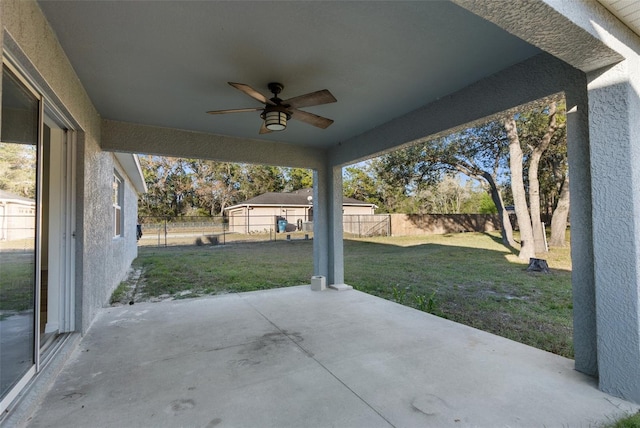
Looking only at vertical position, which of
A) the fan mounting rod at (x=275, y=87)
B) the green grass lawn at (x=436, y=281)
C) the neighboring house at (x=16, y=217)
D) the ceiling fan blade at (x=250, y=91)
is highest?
the fan mounting rod at (x=275, y=87)

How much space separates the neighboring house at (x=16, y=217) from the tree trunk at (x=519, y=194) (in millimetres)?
12122

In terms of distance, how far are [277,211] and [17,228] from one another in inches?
854

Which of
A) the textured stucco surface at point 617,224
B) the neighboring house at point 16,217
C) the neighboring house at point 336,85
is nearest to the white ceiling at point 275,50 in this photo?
the neighboring house at point 336,85

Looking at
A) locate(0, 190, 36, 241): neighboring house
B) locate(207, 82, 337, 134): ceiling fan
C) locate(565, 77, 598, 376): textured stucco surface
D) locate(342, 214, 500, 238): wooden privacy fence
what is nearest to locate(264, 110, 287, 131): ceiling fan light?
locate(207, 82, 337, 134): ceiling fan

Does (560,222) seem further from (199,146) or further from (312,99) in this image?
(199,146)

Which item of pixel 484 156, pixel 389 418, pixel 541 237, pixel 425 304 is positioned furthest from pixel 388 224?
pixel 389 418

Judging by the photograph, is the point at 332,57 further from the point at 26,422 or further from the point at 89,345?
the point at 89,345

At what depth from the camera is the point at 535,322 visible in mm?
4496

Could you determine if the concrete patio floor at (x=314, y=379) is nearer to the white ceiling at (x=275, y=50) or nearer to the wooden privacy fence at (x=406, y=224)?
the white ceiling at (x=275, y=50)

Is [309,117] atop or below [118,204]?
atop

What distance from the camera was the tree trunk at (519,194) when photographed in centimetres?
1052

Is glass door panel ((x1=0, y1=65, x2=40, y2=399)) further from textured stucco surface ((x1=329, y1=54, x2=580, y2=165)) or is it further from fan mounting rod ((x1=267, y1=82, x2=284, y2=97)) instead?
textured stucco surface ((x1=329, y1=54, x2=580, y2=165))

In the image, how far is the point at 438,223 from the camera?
67.0 feet

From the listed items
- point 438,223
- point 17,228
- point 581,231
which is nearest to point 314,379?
point 17,228
